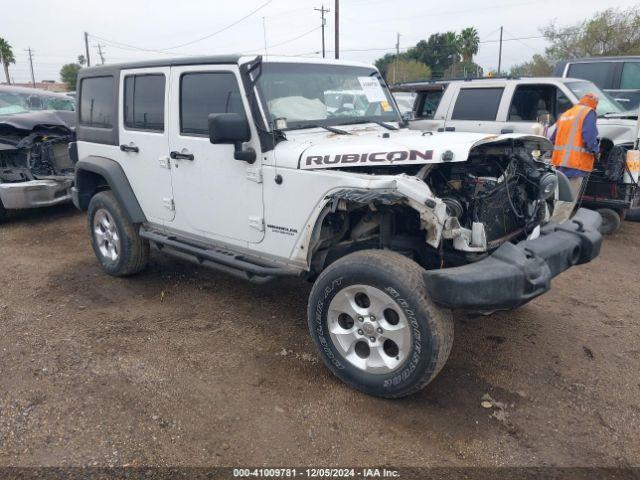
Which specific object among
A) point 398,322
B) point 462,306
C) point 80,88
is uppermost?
point 80,88

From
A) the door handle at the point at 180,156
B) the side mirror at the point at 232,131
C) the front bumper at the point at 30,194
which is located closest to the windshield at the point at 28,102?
the front bumper at the point at 30,194

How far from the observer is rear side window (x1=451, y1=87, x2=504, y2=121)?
7.70 metres

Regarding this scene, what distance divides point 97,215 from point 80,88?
4.43 feet

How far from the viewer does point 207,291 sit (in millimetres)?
5055

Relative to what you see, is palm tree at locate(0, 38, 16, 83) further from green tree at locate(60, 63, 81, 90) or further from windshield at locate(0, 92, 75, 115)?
windshield at locate(0, 92, 75, 115)

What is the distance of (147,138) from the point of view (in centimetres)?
458

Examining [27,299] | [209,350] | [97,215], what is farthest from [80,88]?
[209,350]

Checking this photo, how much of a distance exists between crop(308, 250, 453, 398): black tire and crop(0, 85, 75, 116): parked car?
7852mm

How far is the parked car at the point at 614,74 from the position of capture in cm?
934

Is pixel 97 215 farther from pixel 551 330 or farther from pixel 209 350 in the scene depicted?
pixel 551 330

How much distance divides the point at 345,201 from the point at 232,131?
89cm

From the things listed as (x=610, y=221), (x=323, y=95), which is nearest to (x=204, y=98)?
(x=323, y=95)

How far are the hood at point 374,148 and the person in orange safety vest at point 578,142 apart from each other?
2957 mm

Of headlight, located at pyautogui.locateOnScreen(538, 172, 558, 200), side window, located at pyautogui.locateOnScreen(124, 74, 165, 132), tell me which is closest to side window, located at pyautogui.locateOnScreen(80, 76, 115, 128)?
side window, located at pyautogui.locateOnScreen(124, 74, 165, 132)
